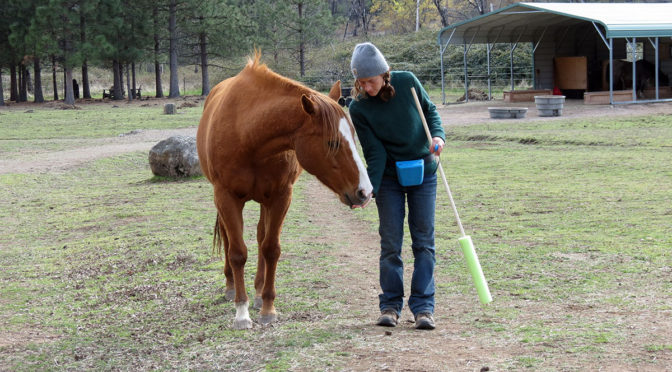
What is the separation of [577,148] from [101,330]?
1249 centimetres

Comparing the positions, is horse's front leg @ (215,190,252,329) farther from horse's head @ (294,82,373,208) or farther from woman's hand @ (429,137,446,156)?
woman's hand @ (429,137,446,156)

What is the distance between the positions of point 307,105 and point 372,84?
45 cm

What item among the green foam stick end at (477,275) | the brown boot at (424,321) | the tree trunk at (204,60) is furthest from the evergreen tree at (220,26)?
the brown boot at (424,321)

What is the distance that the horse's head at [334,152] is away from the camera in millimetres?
4246

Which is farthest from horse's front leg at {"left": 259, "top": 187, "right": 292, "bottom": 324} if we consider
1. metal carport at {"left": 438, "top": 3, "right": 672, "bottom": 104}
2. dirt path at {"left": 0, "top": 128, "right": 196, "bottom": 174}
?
metal carport at {"left": 438, "top": 3, "right": 672, "bottom": 104}

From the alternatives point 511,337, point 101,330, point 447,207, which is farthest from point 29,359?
point 447,207

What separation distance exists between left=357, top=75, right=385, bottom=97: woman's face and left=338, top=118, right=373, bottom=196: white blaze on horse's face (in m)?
0.28

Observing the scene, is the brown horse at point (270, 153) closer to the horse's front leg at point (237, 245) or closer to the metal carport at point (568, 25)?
the horse's front leg at point (237, 245)

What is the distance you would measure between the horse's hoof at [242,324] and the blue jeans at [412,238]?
944mm

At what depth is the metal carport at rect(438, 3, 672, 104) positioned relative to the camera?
25.4 metres

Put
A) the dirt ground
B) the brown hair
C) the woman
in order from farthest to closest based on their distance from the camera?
the woman
the brown hair
the dirt ground

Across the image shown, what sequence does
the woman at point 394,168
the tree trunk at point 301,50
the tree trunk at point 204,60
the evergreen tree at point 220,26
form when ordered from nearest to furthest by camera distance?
1. the woman at point 394,168
2. the evergreen tree at point 220,26
3. the tree trunk at point 301,50
4. the tree trunk at point 204,60

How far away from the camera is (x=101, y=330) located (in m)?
5.10

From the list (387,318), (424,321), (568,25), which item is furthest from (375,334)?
(568,25)
